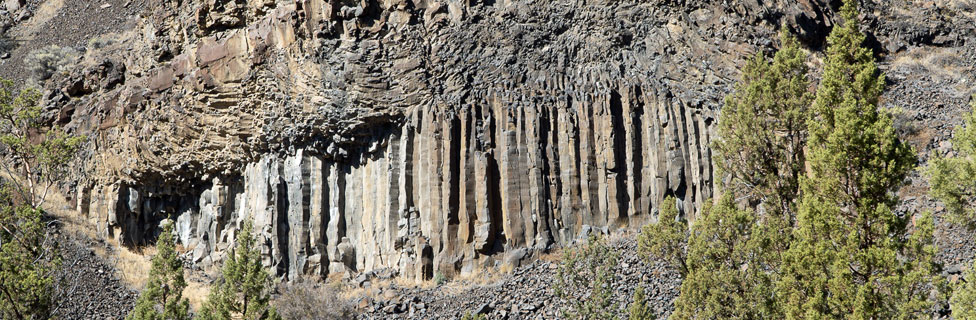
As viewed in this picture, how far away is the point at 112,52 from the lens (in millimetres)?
42750

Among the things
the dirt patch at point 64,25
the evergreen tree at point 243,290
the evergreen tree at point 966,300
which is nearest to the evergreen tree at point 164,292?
the evergreen tree at point 243,290

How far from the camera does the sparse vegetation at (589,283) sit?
63.5 ft

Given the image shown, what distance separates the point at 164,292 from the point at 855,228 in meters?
15.3

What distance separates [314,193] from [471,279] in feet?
21.8

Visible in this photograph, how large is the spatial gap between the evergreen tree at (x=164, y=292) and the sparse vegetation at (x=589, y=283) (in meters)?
8.74

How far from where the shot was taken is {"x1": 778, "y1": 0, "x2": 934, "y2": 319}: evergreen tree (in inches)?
571

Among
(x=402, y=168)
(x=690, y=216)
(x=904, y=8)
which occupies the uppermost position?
(x=904, y=8)

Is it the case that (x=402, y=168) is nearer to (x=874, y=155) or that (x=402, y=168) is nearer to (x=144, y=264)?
(x=144, y=264)

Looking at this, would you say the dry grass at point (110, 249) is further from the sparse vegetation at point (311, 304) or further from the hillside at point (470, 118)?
Answer: the sparse vegetation at point (311, 304)

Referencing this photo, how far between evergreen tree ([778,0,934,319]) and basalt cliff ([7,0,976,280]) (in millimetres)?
9470

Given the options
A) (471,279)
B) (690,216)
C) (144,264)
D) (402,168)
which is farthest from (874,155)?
(144,264)

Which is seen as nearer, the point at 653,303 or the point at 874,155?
the point at 874,155

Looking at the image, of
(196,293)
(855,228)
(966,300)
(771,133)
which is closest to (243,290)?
(196,293)

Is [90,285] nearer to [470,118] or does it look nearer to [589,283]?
[470,118]
